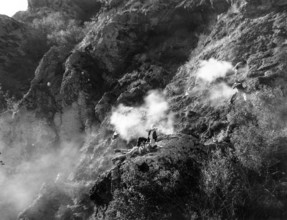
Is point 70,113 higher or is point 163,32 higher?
point 163,32

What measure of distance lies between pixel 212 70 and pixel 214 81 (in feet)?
3.11

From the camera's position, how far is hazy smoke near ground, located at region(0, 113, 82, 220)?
78.7ft

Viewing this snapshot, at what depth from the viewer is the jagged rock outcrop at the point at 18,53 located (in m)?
34.0

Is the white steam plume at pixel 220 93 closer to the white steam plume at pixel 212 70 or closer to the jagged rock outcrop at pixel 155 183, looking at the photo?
the white steam plume at pixel 212 70

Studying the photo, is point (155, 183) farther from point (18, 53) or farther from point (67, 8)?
point (67, 8)

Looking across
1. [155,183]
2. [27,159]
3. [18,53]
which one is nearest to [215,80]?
[155,183]

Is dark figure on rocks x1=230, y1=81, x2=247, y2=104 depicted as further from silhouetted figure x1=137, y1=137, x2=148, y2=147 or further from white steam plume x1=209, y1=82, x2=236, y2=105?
silhouetted figure x1=137, y1=137, x2=148, y2=147

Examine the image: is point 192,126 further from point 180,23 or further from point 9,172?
point 9,172

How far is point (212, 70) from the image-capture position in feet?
69.2

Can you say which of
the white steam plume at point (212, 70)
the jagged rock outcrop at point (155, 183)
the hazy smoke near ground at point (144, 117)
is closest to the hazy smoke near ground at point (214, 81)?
the white steam plume at point (212, 70)

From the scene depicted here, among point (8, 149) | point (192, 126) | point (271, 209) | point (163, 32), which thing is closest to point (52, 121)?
point (8, 149)

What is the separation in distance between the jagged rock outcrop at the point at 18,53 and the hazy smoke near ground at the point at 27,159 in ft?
17.9

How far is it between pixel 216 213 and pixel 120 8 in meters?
22.1

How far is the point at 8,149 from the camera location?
2798 cm
